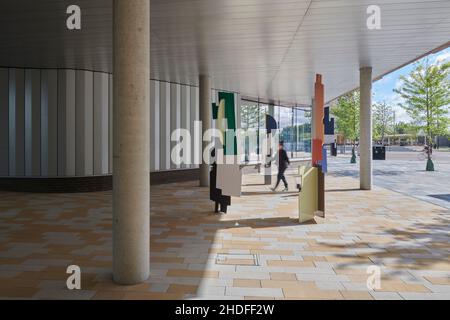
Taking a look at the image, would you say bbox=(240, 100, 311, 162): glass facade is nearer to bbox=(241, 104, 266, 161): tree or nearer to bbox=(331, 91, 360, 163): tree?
bbox=(241, 104, 266, 161): tree

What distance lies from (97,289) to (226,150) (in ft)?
16.5

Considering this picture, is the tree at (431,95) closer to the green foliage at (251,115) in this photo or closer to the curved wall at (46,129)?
the green foliage at (251,115)

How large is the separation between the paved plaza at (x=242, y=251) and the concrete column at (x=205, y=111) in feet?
15.1

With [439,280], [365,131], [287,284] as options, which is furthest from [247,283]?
[365,131]

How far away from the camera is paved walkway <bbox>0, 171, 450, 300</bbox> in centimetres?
459

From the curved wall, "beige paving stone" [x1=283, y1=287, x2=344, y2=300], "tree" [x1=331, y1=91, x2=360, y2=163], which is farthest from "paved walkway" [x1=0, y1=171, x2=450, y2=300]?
"tree" [x1=331, y1=91, x2=360, y2=163]

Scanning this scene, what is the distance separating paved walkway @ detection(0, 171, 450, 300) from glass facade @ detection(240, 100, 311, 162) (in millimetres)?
14776

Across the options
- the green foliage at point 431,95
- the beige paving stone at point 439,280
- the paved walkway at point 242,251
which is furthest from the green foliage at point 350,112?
the beige paving stone at point 439,280

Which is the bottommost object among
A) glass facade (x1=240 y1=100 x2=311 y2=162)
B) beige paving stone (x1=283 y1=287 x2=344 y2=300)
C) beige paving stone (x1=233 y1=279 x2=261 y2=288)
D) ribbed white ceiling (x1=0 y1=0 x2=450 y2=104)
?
beige paving stone (x1=283 y1=287 x2=344 y2=300)

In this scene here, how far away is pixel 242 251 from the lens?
6.29 m

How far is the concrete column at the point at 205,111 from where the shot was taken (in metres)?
15.3

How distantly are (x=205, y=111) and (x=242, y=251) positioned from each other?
392 inches

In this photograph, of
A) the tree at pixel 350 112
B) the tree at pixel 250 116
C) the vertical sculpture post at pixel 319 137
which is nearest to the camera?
the vertical sculpture post at pixel 319 137

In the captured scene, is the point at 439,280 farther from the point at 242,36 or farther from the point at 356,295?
the point at 242,36
